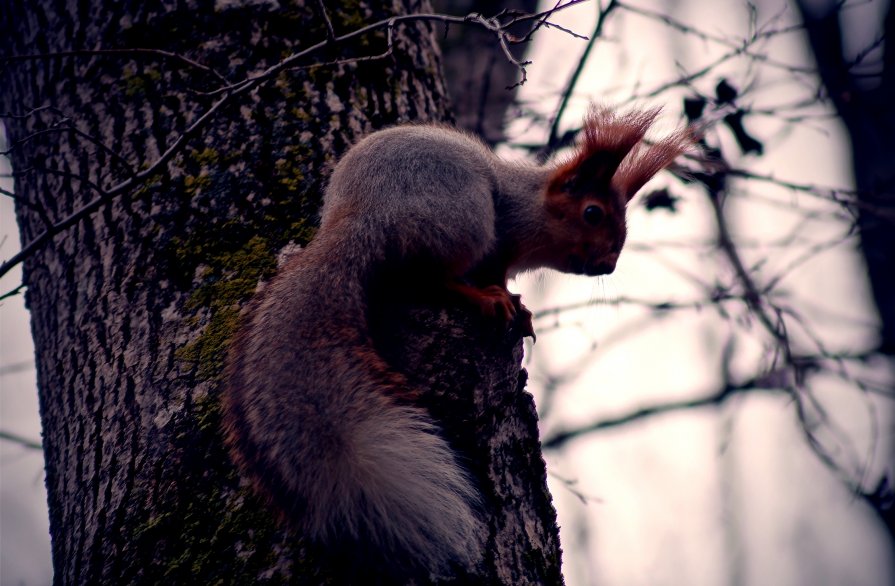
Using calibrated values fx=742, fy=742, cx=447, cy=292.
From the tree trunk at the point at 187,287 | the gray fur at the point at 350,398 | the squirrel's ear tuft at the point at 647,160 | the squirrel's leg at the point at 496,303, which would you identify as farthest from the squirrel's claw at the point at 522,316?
the squirrel's ear tuft at the point at 647,160

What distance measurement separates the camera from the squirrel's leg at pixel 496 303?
1936mm

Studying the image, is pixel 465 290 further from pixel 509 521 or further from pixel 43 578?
pixel 43 578

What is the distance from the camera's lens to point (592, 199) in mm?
2654

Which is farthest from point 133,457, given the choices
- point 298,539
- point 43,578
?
point 43,578

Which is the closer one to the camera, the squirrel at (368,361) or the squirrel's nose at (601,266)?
the squirrel at (368,361)

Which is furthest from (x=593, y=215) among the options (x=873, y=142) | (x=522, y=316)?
(x=873, y=142)

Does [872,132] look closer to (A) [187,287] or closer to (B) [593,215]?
(B) [593,215]

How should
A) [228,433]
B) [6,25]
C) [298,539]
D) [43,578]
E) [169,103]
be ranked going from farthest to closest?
[43,578], [6,25], [169,103], [228,433], [298,539]

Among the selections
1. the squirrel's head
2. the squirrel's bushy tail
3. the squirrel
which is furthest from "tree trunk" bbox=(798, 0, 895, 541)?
the squirrel's bushy tail

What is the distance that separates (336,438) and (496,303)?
2.00 ft

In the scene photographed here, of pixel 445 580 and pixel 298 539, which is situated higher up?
pixel 298 539

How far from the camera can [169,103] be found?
213cm

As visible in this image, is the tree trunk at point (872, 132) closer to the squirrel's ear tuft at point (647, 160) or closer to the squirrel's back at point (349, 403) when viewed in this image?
the squirrel's ear tuft at point (647, 160)

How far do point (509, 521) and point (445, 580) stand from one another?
23 cm
